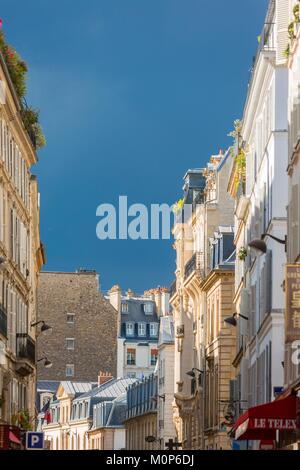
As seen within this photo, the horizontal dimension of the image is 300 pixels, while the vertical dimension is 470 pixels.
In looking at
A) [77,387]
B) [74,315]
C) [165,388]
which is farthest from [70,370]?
[165,388]

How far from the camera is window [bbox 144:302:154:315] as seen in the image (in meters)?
161


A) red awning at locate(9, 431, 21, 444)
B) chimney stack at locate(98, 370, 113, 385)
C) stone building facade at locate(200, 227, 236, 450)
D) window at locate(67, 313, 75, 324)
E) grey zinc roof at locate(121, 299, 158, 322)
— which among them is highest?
grey zinc roof at locate(121, 299, 158, 322)

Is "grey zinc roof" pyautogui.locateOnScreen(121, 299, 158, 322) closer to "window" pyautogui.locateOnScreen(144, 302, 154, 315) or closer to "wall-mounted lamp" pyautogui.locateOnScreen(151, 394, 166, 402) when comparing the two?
"window" pyautogui.locateOnScreen(144, 302, 154, 315)

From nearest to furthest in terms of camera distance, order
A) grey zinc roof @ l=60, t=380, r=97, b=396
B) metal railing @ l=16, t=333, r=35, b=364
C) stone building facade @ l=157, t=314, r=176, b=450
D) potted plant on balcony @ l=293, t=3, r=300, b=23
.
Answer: potted plant on balcony @ l=293, t=3, r=300, b=23 < metal railing @ l=16, t=333, r=35, b=364 < stone building facade @ l=157, t=314, r=176, b=450 < grey zinc roof @ l=60, t=380, r=97, b=396

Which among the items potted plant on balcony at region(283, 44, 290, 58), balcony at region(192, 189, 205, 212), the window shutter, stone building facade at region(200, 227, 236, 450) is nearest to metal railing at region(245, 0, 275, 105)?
potted plant on balcony at region(283, 44, 290, 58)

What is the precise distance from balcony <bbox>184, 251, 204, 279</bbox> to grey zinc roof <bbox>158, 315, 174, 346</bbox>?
69.0ft

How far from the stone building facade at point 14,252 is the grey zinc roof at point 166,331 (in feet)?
150

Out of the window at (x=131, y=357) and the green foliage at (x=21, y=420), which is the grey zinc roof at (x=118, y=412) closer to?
the window at (x=131, y=357)

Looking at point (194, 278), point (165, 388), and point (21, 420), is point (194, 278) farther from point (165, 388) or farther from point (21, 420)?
point (21, 420)

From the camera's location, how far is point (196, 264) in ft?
277

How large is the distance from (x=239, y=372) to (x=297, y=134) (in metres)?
27.2

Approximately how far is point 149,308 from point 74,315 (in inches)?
889
